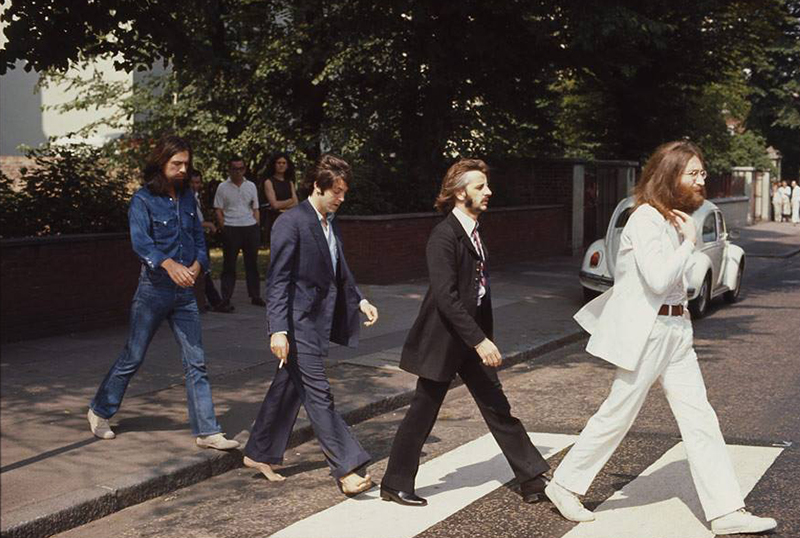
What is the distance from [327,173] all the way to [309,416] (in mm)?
1341

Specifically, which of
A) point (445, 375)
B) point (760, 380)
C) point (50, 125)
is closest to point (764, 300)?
point (760, 380)

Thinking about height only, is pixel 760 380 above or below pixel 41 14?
below

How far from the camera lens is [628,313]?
5.20m

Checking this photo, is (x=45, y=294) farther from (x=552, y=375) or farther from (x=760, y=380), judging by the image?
(x=760, y=380)

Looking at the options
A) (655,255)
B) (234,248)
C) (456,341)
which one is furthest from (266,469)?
(234,248)

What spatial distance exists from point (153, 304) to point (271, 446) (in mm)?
1153

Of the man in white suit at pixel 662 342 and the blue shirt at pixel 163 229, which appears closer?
the man in white suit at pixel 662 342

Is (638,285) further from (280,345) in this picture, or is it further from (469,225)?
(280,345)

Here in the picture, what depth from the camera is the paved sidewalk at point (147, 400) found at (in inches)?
228

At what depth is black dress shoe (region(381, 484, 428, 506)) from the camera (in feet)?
18.7

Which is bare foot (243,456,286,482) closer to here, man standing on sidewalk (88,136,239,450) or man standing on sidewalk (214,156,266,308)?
man standing on sidewalk (88,136,239,450)

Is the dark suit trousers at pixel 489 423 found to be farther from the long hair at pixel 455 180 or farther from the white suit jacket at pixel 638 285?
the long hair at pixel 455 180

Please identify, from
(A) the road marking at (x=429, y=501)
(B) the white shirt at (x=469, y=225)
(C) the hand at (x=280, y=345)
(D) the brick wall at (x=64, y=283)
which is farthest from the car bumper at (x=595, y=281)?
(C) the hand at (x=280, y=345)

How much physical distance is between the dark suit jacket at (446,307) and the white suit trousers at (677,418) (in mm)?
743
